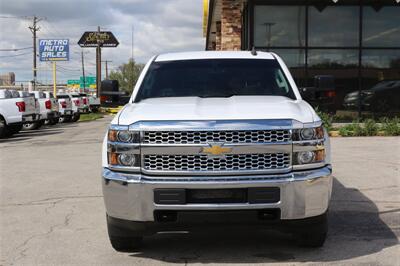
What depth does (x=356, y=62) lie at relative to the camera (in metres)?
18.8

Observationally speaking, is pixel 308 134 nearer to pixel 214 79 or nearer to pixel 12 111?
pixel 214 79

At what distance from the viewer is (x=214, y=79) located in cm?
614

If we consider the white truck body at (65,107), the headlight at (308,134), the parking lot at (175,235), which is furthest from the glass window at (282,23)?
the white truck body at (65,107)

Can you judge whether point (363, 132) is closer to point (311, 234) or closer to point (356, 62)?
point (356, 62)

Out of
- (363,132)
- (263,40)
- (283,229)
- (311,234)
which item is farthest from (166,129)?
(263,40)

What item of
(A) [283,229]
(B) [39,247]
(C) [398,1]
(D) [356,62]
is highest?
(C) [398,1]

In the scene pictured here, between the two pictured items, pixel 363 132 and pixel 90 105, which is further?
pixel 90 105

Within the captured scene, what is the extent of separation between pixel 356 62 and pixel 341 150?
720 cm

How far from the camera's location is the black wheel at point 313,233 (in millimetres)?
4844

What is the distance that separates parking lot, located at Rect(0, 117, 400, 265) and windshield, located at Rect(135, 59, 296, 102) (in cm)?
152

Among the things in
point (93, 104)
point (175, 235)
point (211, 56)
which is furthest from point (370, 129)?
point (93, 104)

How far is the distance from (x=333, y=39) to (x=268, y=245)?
574 inches

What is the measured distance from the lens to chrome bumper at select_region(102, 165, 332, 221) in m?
4.58

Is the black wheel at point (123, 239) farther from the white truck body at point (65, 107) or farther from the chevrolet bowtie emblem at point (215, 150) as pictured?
the white truck body at point (65, 107)
